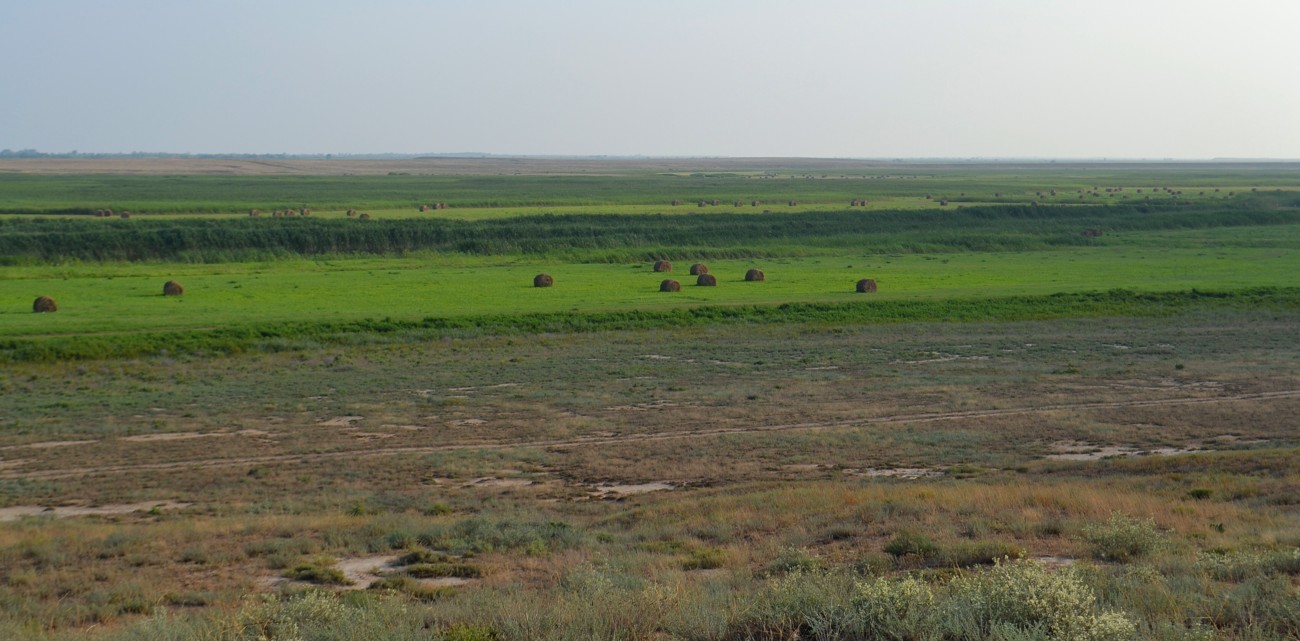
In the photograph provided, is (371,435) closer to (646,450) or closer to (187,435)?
(187,435)

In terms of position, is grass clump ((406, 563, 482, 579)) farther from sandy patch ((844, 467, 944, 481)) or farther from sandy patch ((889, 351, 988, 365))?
sandy patch ((889, 351, 988, 365))

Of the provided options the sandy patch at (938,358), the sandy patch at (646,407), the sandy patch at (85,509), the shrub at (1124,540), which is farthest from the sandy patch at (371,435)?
the sandy patch at (938,358)

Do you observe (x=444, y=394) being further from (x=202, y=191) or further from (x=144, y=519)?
(x=202, y=191)

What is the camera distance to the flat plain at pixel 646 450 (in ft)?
28.8

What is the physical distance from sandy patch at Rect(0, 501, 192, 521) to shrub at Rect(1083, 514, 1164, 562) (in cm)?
1317

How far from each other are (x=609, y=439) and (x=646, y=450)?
1465mm

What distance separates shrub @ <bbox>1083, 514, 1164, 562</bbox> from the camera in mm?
11102

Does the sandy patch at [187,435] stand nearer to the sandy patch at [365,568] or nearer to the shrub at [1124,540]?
the sandy patch at [365,568]

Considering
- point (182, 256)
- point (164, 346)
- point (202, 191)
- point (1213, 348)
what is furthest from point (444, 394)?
point (202, 191)

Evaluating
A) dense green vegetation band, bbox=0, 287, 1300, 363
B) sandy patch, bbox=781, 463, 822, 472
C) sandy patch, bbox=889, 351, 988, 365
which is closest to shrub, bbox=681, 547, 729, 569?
sandy patch, bbox=781, 463, 822, 472

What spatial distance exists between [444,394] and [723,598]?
20.8 meters

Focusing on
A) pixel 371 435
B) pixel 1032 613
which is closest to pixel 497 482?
pixel 371 435

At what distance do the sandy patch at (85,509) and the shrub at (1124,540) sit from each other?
13.2 meters

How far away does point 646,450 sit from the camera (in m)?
→ 21.8
